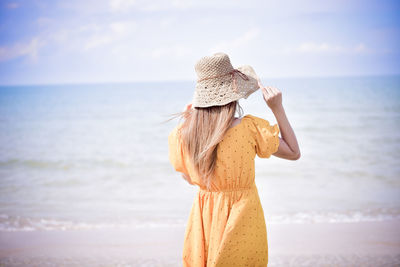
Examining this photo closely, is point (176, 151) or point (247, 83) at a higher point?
point (247, 83)

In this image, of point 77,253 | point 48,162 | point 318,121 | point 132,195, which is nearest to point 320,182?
point 132,195

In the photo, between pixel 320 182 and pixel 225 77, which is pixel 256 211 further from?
pixel 320 182

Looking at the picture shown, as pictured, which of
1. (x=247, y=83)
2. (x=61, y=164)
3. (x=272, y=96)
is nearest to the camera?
(x=272, y=96)

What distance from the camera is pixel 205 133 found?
58.0 inches

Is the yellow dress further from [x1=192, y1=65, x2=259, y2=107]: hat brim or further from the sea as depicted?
the sea

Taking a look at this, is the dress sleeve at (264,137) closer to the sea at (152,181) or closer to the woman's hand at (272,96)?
the woman's hand at (272,96)

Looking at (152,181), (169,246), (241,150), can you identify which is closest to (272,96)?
(241,150)

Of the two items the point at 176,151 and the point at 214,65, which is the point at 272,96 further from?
the point at 176,151

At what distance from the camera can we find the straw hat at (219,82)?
1.47 metres

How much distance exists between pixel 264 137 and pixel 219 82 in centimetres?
32

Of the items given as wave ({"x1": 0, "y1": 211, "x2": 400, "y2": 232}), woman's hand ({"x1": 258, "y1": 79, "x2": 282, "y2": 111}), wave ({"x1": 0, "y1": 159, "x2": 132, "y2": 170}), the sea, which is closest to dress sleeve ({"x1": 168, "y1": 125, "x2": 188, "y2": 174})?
woman's hand ({"x1": 258, "y1": 79, "x2": 282, "y2": 111})

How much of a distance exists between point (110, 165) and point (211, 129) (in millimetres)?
6688

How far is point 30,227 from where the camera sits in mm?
4305

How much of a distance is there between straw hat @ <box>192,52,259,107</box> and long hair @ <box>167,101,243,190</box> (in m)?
0.04
